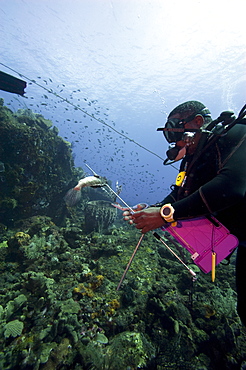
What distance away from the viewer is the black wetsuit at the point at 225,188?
4.33 ft

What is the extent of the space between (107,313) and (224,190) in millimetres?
4721

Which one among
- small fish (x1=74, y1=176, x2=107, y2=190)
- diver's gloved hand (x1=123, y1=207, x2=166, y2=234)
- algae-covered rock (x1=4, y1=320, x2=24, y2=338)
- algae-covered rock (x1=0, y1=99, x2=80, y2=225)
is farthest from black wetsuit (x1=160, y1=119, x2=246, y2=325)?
algae-covered rock (x1=0, y1=99, x2=80, y2=225)

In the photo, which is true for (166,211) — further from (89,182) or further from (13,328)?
(13,328)

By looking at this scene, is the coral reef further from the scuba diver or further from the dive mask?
the dive mask

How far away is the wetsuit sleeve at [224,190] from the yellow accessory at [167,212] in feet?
0.52

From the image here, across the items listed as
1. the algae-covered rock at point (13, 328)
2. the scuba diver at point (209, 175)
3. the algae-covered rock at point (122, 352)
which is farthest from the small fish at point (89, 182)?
the algae-covered rock at point (13, 328)

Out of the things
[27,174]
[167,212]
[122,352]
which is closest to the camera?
[167,212]

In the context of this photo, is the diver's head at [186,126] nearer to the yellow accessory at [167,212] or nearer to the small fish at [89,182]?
the yellow accessory at [167,212]

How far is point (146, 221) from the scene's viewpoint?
1.71 m

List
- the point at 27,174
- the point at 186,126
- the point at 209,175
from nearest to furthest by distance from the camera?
the point at 209,175 → the point at 186,126 → the point at 27,174

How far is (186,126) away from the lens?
2115mm

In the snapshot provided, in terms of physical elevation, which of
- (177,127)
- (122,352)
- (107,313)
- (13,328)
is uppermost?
(177,127)

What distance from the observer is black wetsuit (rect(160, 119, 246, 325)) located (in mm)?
1318

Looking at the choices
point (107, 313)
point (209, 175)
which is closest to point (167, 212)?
point (209, 175)
